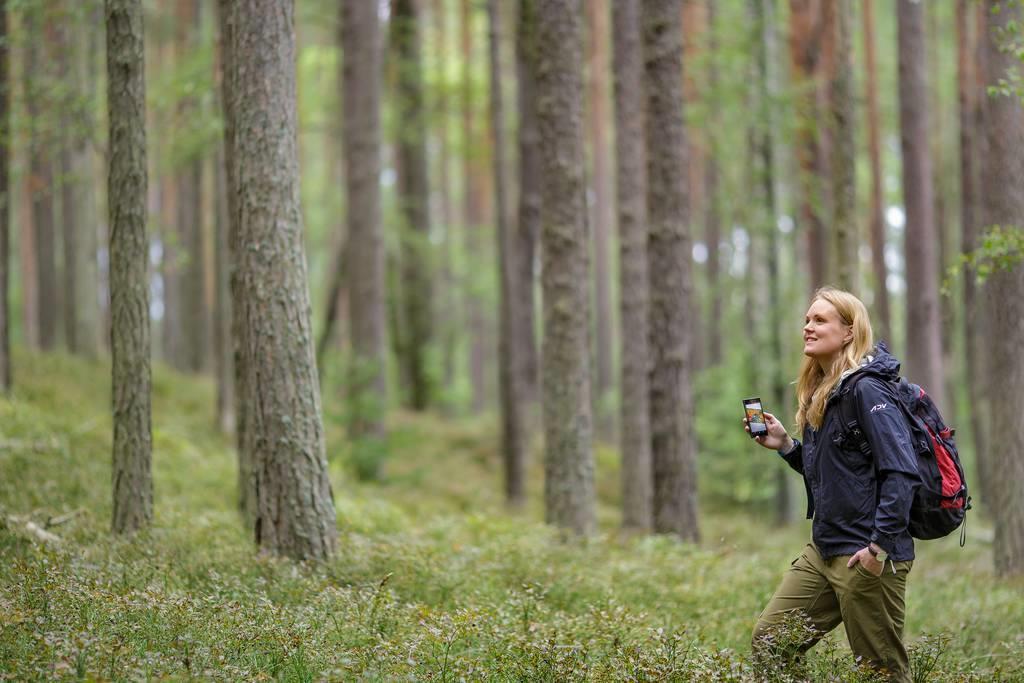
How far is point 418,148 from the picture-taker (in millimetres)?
22516

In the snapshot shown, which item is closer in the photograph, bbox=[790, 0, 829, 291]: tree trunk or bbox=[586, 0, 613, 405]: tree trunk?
bbox=[790, 0, 829, 291]: tree trunk

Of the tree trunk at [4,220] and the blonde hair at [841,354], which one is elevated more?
the tree trunk at [4,220]

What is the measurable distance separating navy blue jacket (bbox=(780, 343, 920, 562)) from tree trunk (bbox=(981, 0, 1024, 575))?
6.08 meters

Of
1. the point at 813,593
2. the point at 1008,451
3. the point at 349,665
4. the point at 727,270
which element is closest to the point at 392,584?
the point at 349,665

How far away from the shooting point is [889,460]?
4.66 metres

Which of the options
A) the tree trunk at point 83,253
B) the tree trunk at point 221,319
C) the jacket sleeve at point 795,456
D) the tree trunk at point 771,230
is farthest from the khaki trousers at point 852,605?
the tree trunk at point 83,253

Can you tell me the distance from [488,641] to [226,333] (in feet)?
34.5

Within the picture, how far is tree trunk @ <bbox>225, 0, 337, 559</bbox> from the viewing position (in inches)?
283

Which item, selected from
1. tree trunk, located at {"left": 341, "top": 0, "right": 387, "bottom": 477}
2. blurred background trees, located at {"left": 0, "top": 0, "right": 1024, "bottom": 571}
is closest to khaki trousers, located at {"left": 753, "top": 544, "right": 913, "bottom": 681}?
blurred background trees, located at {"left": 0, "top": 0, "right": 1024, "bottom": 571}

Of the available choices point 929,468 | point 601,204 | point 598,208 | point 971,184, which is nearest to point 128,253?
point 929,468

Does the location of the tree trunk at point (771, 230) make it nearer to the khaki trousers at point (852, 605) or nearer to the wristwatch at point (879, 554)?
the khaki trousers at point (852, 605)

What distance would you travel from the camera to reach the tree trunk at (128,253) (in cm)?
768

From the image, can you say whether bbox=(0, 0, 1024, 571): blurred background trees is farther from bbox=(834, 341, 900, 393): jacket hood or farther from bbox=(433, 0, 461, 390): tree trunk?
bbox=(834, 341, 900, 393): jacket hood

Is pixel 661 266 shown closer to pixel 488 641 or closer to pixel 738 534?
pixel 738 534
